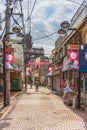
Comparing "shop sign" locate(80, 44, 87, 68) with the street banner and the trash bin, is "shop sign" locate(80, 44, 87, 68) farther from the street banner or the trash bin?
the trash bin

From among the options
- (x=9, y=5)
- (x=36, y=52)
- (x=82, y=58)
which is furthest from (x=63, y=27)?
(x=36, y=52)

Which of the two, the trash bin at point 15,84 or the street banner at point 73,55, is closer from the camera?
the street banner at point 73,55

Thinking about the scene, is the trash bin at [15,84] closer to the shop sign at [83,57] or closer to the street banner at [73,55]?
the street banner at [73,55]

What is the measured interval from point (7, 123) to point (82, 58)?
31.6ft

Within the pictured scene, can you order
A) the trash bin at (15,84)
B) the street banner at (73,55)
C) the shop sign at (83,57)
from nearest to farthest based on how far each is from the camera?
the shop sign at (83,57) < the street banner at (73,55) < the trash bin at (15,84)

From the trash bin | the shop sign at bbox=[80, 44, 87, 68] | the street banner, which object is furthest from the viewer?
the trash bin

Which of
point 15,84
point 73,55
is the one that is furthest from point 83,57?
point 15,84

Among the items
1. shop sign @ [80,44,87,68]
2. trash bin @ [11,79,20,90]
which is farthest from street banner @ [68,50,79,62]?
trash bin @ [11,79,20,90]

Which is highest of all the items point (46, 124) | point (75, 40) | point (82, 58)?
point (75, 40)

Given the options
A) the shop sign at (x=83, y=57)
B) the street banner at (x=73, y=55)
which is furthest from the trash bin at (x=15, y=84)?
the shop sign at (x=83, y=57)

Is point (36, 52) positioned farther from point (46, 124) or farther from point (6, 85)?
point (46, 124)

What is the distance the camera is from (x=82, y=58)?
76.9ft

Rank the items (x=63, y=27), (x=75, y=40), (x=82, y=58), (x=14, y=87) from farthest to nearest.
→ (x=14, y=87)
(x=75, y=40)
(x=63, y=27)
(x=82, y=58)

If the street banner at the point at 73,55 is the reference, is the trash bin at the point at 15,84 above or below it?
below
